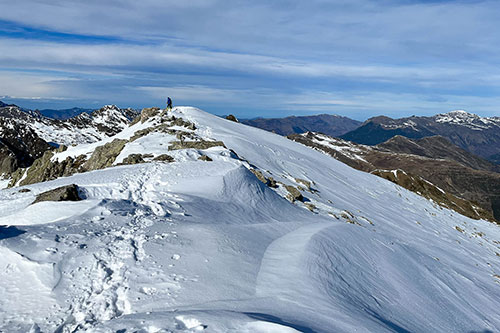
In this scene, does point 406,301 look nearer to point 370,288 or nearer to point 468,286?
point 370,288

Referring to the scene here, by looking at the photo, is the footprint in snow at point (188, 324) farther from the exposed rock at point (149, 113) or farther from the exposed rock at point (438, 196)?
the exposed rock at point (438, 196)

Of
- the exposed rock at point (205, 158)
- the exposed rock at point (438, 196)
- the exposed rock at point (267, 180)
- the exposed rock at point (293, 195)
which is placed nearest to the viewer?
the exposed rock at point (293, 195)

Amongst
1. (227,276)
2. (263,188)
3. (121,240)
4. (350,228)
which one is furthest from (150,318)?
(263,188)

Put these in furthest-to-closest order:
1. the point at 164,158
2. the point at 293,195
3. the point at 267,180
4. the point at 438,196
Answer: the point at 438,196, the point at 267,180, the point at 293,195, the point at 164,158

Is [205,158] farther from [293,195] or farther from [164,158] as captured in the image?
[293,195]

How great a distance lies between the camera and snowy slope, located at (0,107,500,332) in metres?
7.88

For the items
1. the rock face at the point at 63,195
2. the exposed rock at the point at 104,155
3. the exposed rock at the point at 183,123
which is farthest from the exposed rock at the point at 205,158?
the exposed rock at the point at 183,123

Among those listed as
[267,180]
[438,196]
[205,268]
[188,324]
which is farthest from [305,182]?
[438,196]

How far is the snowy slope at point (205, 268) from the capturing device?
7.88m

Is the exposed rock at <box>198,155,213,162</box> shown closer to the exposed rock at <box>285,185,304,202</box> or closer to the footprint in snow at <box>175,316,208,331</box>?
the exposed rock at <box>285,185,304,202</box>

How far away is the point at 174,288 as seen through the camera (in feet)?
29.6

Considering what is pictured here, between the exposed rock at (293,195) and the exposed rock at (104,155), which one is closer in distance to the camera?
the exposed rock at (293,195)

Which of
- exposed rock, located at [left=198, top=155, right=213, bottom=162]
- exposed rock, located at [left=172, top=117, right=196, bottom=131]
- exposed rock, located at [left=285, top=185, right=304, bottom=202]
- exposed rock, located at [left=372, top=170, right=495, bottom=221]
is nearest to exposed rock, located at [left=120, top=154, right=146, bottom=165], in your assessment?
exposed rock, located at [left=198, top=155, right=213, bottom=162]

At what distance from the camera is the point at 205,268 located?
410 inches
